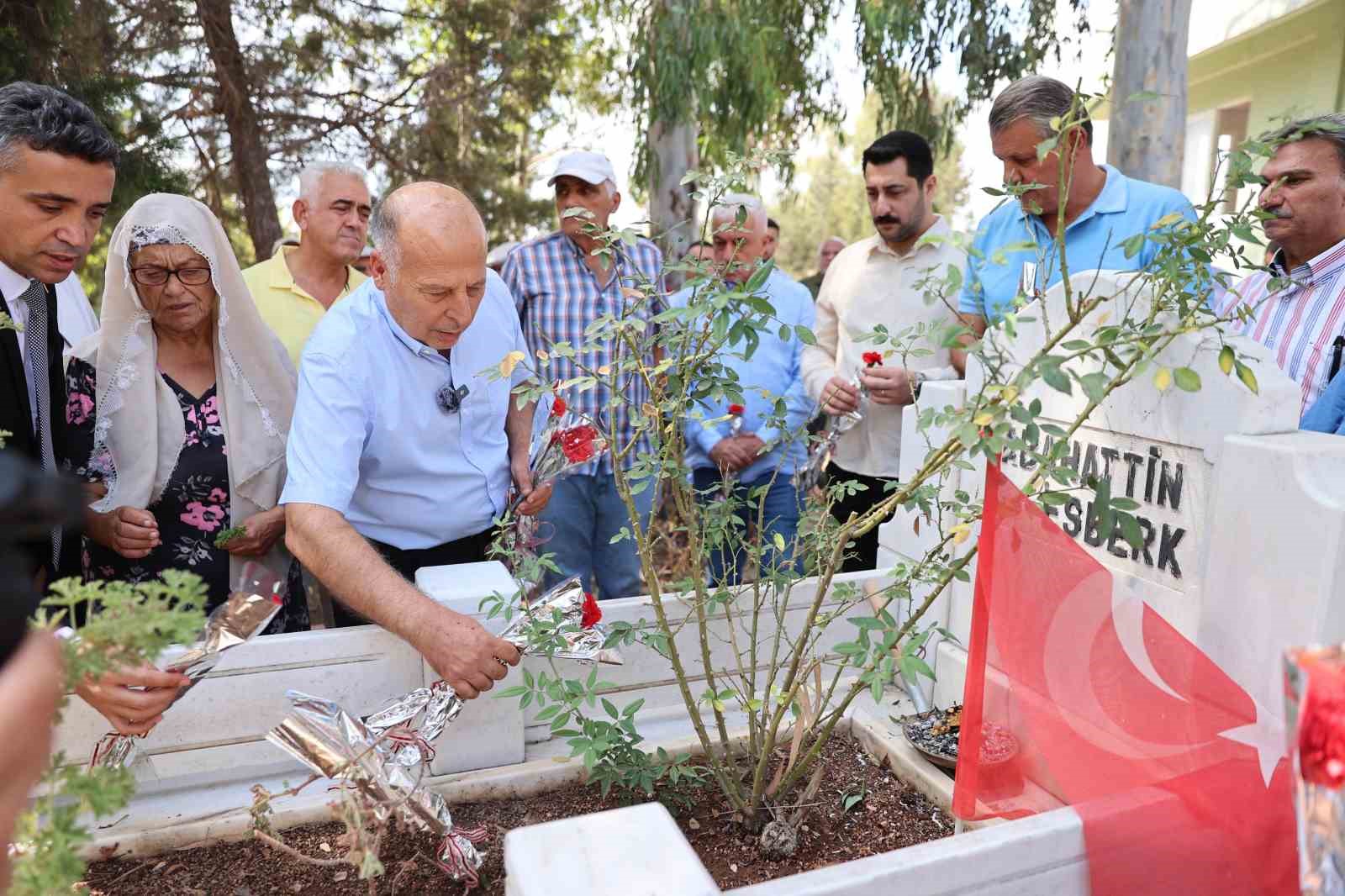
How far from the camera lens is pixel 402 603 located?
167 cm

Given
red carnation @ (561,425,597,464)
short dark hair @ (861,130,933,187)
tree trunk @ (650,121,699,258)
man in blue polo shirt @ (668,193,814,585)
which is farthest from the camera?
tree trunk @ (650,121,699,258)

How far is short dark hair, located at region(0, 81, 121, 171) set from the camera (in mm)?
1814

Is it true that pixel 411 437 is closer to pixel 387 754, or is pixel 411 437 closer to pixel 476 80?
pixel 387 754

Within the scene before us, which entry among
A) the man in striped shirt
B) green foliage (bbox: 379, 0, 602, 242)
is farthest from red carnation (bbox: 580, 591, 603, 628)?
green foliage (bbox: 379, 0, 602, 242)

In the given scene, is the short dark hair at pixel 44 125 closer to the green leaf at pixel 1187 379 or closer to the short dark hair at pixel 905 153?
the green leaf at pixel 1187 379

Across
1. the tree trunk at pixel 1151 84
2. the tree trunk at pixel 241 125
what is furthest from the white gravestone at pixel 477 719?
the tree trunk at pixel 241 125

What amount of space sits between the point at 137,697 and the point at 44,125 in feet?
3.94

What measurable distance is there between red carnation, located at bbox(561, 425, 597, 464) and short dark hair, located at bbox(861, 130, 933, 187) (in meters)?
1.88

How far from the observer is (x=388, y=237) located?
6.86 ft

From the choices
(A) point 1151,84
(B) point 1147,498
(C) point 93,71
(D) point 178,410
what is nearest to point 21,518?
(B) point 1147,498

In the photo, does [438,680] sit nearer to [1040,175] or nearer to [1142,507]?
[1142,507]

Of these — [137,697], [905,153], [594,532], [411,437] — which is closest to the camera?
[137,697]

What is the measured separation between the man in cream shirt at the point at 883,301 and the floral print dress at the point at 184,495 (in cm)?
190

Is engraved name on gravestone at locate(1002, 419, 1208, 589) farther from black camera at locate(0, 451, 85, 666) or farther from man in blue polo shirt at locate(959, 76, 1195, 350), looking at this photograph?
black camera at locate(0, 451, 85, 666)
